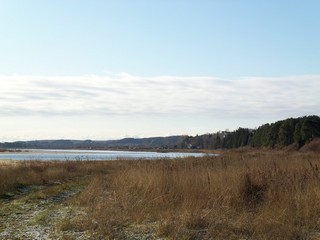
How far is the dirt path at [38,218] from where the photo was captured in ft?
23.0

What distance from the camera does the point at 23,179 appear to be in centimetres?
1886

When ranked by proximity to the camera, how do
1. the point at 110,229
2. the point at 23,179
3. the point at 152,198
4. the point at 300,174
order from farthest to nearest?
the point at 23,179
the point at 300,174
the point at 152,198
the point at 110,229

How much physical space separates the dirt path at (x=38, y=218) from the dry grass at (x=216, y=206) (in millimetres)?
495

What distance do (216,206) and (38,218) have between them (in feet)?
12.5

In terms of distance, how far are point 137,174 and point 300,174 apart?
16.7 feet

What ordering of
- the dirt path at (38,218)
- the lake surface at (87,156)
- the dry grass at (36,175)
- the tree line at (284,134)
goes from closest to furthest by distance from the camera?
1. the dirt path at (38,218)
2. the dry grass at (36,175)
3. the lake surface at (87,156)
4. the tree line at (284,134)

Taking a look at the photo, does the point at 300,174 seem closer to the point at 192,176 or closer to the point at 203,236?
the point at 192,176

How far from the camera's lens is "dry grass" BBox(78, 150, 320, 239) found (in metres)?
6.53

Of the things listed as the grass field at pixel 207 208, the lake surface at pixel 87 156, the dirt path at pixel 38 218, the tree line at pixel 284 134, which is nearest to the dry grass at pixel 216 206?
the grass field at pixel 207 208

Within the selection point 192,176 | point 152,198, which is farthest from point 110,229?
point 192,176

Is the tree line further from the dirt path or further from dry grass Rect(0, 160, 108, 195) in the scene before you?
the dirt path

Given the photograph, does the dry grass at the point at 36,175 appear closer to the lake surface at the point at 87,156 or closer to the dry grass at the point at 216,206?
the lake surface at the point at 87,156

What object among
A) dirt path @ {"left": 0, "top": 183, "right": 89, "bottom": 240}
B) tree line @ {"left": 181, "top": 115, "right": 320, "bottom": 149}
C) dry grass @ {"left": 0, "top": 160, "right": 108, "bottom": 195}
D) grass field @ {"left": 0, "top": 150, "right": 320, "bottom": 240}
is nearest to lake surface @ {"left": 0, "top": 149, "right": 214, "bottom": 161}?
dry grass @ {"left": 0, "top": 160, "right": 108, "bottom": 195}

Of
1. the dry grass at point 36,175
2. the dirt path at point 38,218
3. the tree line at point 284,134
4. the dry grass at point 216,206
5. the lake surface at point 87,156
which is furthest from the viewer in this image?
the tree line at point 284,134
